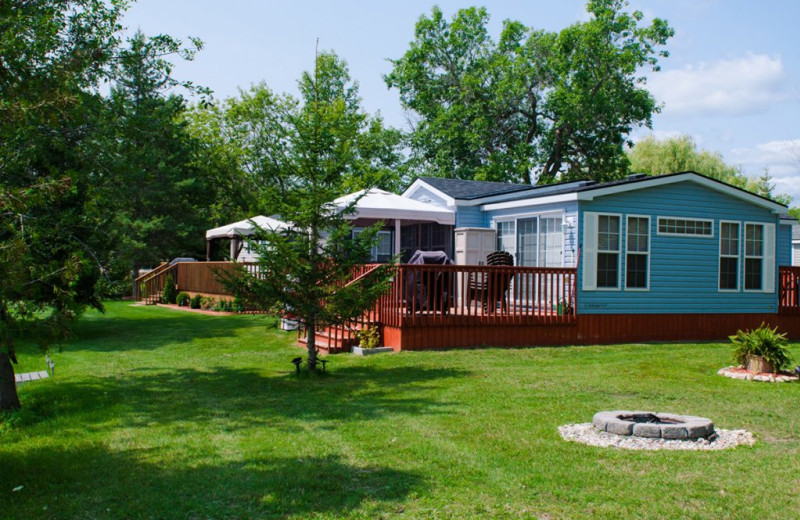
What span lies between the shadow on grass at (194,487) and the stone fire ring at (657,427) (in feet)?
6.62

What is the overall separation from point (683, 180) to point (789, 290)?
427cm

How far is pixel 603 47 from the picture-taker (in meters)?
32.0

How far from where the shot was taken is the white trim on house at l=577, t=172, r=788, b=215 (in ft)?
42.0

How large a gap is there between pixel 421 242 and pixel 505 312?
18.4 ft

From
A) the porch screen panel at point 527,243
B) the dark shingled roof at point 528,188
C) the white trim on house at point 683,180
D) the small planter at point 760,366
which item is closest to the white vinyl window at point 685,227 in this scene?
the white trim on house at point 683,180

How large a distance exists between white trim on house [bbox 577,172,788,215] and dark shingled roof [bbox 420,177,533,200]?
2.82 m

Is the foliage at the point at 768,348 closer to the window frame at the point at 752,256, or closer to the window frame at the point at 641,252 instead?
the window frame at the point at 641,252

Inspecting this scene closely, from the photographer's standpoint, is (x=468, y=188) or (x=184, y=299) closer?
(x=468, y=188)

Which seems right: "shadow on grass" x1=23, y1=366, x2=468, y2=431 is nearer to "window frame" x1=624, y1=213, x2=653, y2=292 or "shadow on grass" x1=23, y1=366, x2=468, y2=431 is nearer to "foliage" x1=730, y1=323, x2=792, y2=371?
"foliage" x1=730, y1=323, x2=792, y2=371

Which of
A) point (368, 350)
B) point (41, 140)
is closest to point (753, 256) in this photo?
point (368, 350)

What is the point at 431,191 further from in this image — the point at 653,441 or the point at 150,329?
the point at 653,441

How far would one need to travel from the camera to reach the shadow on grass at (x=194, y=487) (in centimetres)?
424

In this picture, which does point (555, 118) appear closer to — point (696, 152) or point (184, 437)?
point (696, 152)

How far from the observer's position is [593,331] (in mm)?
12758
